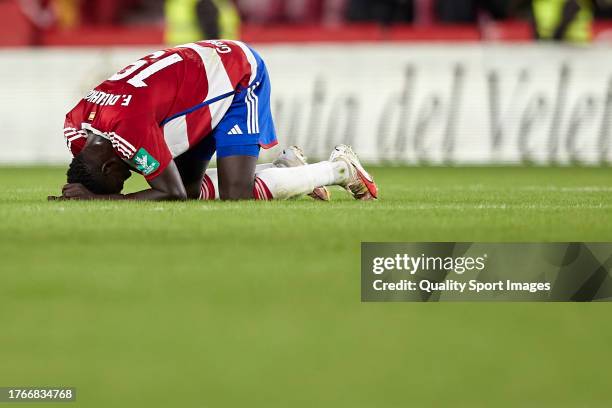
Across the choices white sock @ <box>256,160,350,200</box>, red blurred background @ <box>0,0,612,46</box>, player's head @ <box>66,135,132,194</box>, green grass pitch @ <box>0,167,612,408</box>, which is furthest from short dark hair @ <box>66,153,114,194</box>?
red blurred background @ <box>0,0,612,46</box>

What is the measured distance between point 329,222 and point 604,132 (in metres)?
7.91

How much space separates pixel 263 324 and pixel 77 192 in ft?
10.8

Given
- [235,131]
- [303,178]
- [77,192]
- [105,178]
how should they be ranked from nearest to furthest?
[105,178] < [77,192] < [235,131] < [303,178]

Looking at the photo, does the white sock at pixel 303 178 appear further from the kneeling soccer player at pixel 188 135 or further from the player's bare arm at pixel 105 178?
the player's bare arm at pixel 105 178

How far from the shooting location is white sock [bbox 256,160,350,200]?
7.12 m

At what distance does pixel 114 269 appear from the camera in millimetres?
4496

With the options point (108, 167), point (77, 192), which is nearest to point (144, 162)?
point (108, 167)

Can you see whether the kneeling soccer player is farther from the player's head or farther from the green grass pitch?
the green grass pitch

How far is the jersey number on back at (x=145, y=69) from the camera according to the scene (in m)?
6.45

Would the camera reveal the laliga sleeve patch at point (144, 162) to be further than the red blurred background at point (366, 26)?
No

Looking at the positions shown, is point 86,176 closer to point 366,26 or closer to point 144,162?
point 144,162

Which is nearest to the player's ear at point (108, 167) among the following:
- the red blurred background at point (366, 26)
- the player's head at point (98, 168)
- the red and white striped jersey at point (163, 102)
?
the player's head at point (98, 168)

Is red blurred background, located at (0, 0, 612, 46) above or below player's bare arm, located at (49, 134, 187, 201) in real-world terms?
below

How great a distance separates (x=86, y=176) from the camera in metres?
6.54
